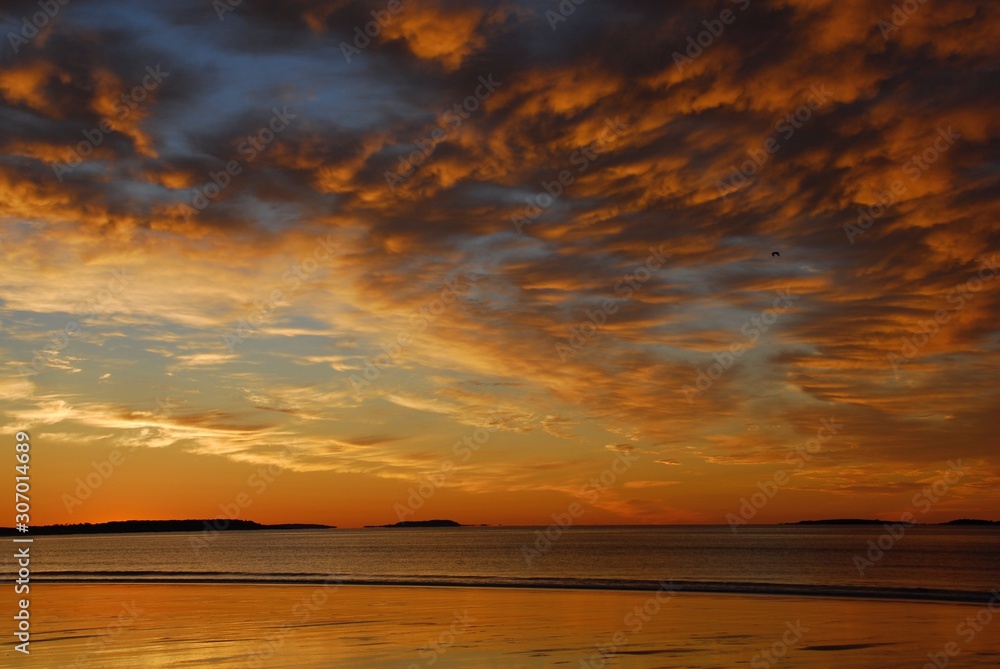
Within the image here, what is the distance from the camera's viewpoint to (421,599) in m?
38.8

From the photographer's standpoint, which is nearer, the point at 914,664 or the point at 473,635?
the point at 914,664

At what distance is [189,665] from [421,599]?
62.1 feet

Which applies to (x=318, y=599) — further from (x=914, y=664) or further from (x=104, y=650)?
(x=914, y=664)

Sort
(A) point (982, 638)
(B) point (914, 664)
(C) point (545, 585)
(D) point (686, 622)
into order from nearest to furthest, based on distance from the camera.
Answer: (B) point (914, 664) < (A) point (982, 638) < (D) point (686, 622) < (C) point (545, 585)

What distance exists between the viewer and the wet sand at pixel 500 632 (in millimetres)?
21328

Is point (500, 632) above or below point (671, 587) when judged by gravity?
below

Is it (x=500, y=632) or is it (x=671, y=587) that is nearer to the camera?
(x=500, y=632)

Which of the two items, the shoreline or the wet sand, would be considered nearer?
the wet sand

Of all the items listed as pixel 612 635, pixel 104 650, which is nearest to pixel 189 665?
pixel 104 650

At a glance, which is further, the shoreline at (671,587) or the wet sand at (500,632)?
the shoreline at (671,587)

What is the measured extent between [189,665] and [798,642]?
16484mm

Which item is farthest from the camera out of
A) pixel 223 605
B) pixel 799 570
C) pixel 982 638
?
pixel 799 570

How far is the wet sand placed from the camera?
21328 millimetres

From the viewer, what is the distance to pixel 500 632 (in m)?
26.4
